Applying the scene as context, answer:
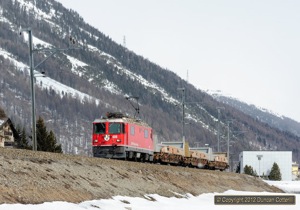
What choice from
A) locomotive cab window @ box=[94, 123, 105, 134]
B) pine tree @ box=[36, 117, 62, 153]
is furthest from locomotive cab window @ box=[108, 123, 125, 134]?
pine tree @ box=[36, 117, 62, 153]

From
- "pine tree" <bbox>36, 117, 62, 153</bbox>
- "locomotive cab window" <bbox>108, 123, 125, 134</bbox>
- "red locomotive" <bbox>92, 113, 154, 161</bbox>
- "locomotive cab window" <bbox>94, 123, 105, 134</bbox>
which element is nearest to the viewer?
"red locomotive" <bbox>92, 113, 154, 161</bbox>

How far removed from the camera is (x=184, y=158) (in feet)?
202

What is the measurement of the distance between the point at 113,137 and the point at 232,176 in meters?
21.7

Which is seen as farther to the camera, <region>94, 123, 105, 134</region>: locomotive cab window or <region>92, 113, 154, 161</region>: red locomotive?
<region>94, 123, 105, 134</region>: locomotive cab window

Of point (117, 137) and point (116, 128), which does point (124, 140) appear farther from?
point (116, 128)

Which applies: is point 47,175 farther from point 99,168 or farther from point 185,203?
point 185,203

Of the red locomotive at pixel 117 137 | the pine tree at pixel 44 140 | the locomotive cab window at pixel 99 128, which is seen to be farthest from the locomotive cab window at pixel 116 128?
the pine tree at pixel 44 140

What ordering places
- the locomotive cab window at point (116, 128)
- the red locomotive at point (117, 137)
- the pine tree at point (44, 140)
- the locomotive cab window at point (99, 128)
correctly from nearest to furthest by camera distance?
the red locomotive at point (117, 137), the locomotive cab window at point (116, 128), the locomotive cab window at point (99, 128), the pine tree at point (44, 140)

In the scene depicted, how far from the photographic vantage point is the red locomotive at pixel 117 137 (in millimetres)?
44188

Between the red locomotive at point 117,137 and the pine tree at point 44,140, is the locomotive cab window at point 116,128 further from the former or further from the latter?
the pine tree at point 44,140

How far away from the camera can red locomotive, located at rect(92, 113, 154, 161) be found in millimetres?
44188

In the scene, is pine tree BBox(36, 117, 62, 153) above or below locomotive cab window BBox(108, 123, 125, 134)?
below

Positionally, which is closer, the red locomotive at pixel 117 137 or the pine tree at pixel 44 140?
the red locomotive at pixel 117 137

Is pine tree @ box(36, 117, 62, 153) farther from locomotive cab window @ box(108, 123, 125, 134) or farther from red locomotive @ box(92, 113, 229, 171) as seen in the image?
locomotive cab window @ box(108, 123, 125, 134)
